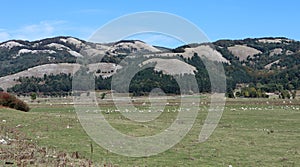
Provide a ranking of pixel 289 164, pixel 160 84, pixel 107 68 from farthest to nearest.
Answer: pixel 107 68
pixel 160 84
pixel 289 164

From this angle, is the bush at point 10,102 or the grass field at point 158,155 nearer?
the grass field at point 158,155

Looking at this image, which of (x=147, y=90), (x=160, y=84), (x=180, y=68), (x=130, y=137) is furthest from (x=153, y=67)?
(x=130, y=137)

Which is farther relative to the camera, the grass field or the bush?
the bush

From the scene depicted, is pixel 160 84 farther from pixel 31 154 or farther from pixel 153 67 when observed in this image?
pixel 31 154

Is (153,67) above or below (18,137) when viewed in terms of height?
above

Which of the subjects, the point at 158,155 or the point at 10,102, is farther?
the point at 10,102

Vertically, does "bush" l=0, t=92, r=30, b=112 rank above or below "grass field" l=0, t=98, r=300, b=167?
above

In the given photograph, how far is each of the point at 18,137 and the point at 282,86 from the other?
15283 centimetres

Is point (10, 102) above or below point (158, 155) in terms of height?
above

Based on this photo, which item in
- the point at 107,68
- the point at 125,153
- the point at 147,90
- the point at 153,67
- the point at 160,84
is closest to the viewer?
the point at 125,153

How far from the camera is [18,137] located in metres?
24.9

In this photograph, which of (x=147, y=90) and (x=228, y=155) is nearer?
(x=228, y=155)

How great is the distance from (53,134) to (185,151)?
922cm

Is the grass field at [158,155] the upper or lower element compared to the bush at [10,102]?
lower
